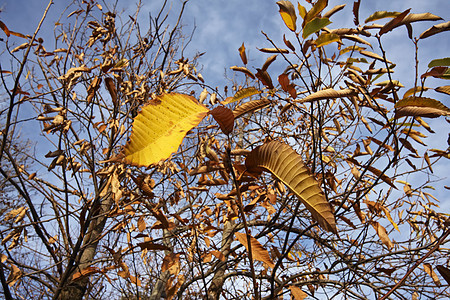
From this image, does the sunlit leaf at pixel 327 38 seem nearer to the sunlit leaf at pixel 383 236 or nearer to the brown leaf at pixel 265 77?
the brown leaf at pixel 265 77

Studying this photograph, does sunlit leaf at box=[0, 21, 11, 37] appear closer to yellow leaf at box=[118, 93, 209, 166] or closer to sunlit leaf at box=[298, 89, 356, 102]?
yellow leaf at box=[118, 93, 209, 166]

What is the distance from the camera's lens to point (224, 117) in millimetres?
555

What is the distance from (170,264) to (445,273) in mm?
1065

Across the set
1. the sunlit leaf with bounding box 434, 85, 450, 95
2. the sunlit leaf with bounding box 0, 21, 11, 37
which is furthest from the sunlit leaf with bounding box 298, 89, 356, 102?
the sunlit leaf with bounding box 0, 21, 11, 37

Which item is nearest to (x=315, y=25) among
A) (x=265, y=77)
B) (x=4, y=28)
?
(x=265, y=77)

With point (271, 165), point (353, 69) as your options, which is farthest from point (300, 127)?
point (271, 165)

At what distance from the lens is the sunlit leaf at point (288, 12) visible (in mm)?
750

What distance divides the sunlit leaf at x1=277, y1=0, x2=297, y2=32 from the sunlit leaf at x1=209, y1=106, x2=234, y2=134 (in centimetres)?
39

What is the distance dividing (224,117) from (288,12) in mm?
411

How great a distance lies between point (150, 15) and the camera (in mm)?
2812

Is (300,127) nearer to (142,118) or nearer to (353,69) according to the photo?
(353,69)

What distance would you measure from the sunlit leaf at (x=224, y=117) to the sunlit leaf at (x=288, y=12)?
1.28ft

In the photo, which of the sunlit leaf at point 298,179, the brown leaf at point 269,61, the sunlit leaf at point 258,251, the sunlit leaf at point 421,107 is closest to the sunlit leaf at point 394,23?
the sunlit leaf at point 421,107

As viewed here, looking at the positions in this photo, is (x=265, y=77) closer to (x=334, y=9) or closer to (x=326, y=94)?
(x=326, y=94)
